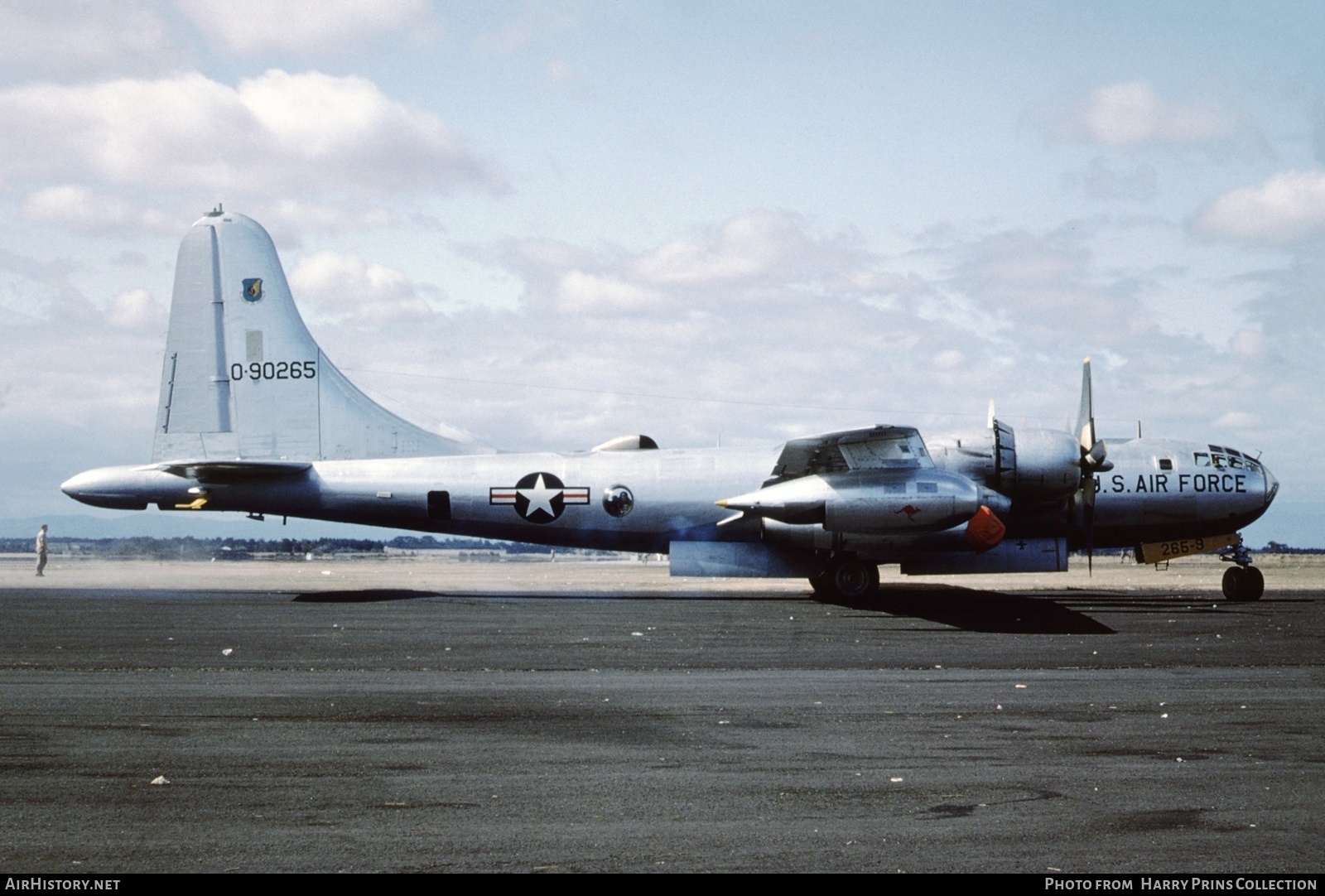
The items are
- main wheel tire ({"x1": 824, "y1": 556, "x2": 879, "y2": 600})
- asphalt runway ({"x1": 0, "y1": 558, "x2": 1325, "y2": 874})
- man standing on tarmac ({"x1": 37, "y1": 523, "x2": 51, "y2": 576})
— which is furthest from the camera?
man standing on tarmac ({"x1": 37, "y1": 523, "x2": 51, "y2": 576})

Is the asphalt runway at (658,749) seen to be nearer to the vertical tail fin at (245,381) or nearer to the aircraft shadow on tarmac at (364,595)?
the aircraft shadow on tarmac at (364,595)

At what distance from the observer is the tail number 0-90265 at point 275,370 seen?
33.4m

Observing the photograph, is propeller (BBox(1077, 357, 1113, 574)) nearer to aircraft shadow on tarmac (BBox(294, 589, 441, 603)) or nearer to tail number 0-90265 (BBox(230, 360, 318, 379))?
aircraft shadow on tarmac (BBox(294, 589, 441, 603))

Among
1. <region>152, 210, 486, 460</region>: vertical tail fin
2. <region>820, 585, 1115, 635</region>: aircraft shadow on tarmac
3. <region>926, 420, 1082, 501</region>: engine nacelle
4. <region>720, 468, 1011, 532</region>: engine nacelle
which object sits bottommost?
<region>820, 585, 1115, 635</region>: aircraft shadow on tarmac

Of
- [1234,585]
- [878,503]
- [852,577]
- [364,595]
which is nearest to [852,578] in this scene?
[852,577]

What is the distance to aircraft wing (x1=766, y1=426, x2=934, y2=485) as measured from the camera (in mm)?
28984

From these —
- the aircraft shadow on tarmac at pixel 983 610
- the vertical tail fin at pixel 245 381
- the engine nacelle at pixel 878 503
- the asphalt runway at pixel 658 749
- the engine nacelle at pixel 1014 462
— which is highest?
the vertical tail fin at pixel 245 381

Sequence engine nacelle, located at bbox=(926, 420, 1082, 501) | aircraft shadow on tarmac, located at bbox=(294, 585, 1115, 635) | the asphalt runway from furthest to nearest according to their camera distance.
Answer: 1. engine nacelle, located at bbox=(926, 420, 1082, 501)
2. aircraft shadow on tarmac, located at bbox=(294, 585, 1115, 635)
3. the asphalt runway

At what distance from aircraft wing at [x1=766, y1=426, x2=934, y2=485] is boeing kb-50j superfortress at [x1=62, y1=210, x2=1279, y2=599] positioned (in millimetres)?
55

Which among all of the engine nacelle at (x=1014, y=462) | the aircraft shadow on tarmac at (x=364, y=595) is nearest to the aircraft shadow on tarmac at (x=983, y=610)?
the engine nacelle at (x=1014, y=462)

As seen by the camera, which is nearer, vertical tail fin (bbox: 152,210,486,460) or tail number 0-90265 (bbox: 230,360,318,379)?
vertical tail fin (bbox: 152,210,486,460)

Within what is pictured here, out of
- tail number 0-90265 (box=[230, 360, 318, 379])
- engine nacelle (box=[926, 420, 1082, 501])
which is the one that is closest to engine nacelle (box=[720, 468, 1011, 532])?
engine nacelle (box=[926, 420, 1082, 501])

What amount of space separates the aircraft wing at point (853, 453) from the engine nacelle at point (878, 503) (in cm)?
99

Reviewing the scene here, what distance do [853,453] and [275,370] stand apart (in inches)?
663
